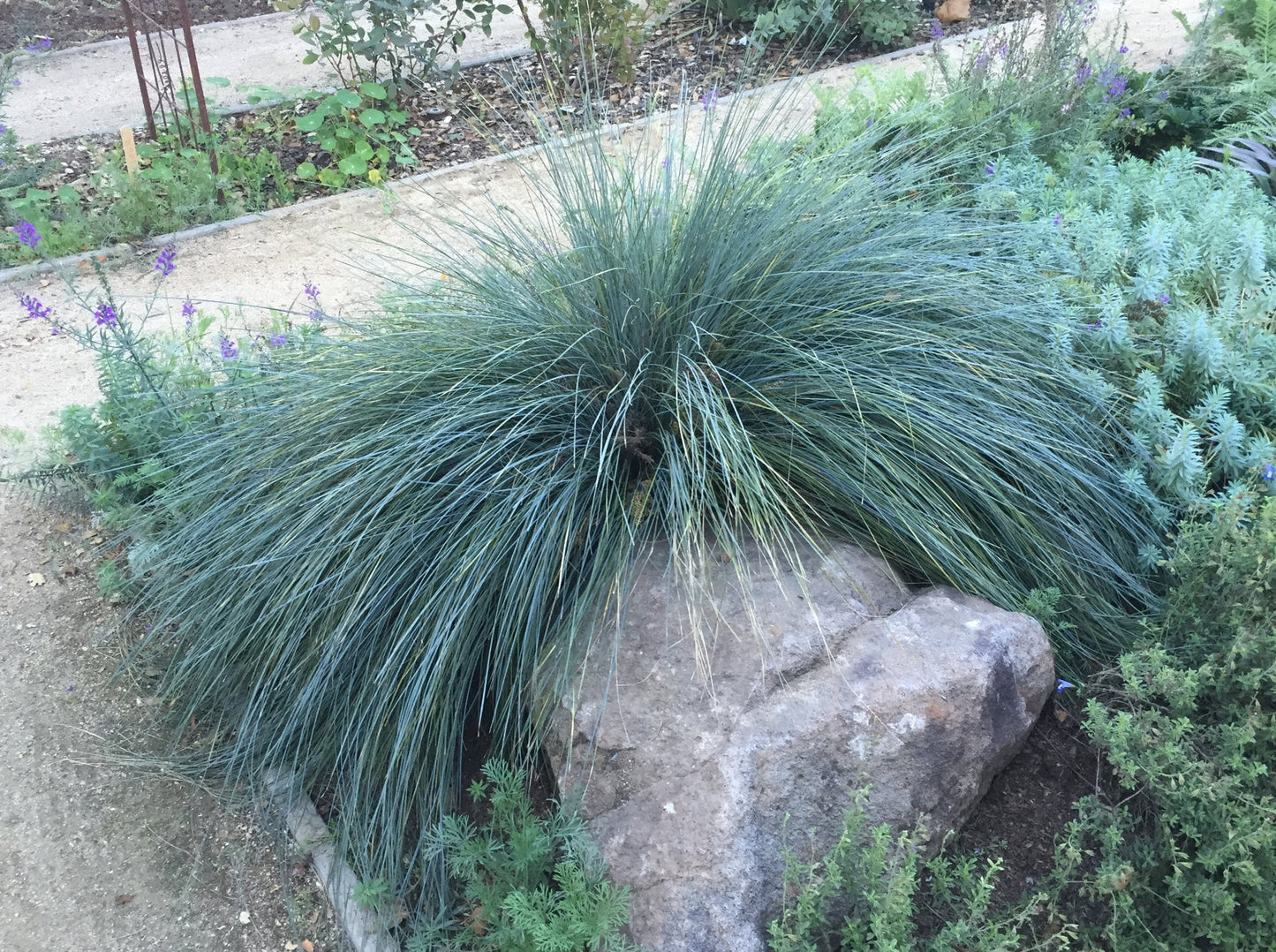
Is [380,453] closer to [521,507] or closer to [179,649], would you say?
[521,507]

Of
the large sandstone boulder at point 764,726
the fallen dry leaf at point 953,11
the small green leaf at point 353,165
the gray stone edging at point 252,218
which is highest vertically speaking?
the fallen dry leaf at point 953,11

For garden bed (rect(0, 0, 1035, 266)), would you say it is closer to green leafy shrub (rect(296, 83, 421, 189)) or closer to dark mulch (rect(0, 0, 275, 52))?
green leafy shrub (rect(296, 83, 421, 189))

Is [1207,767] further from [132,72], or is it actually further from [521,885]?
A: [132,72]

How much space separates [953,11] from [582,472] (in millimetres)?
6589

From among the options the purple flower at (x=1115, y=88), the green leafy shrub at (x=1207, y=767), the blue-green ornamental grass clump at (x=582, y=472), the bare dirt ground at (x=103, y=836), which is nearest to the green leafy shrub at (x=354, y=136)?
the blue-green ornamental grass clump at (x=582, y=472)

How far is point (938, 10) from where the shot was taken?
7566 millimetres

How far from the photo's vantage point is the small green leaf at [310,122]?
18.9ft

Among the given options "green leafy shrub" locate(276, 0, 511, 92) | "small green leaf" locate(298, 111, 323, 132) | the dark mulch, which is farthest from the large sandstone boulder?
the dark mulch

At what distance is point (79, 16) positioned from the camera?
8656 millimetres

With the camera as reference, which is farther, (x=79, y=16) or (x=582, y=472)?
(x=79, y=16)

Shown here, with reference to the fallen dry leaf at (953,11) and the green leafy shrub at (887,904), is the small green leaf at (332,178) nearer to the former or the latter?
the fallen dry leaf at (953,11)


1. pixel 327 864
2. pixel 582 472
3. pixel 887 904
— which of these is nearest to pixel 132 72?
pixel 582 472

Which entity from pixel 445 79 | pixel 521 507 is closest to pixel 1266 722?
pixel 521 507

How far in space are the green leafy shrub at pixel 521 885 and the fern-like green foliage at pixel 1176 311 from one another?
1.78m
